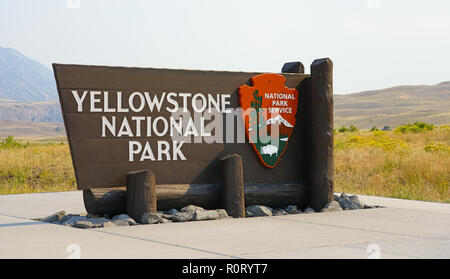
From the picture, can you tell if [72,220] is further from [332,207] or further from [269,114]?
[332,207]

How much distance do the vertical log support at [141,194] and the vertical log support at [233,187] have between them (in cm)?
124

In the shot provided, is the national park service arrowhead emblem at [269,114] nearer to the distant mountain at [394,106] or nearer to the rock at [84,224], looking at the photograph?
the rock at [84,224]

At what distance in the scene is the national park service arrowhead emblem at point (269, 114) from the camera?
1172 centimetres

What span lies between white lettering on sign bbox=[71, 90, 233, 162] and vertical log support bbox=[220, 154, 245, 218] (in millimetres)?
667

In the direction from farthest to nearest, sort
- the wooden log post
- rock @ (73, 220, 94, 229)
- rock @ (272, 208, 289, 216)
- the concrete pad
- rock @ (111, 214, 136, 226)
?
rock @ (272, 208, 289, 216), the wooden log post, rock @ (111, 214, 136, 226), rock @ (73, 220, 94, 229), the concrete pad

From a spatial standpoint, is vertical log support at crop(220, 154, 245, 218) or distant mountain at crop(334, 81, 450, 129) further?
distant mountain at crop(334, 81, 450, 129)

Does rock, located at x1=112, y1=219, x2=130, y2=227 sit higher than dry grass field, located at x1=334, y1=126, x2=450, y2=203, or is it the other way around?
rock, located at x1=112, y1=219, x2=130, y2=227

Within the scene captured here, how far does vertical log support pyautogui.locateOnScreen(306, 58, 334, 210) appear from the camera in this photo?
11859mm

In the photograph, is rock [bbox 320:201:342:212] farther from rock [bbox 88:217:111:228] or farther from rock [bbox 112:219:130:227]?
rock [bbox 88:217:111:228]

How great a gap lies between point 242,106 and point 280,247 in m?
4.37

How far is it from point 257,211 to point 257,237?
9.19 ft

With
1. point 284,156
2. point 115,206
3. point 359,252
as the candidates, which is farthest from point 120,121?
point 359,252

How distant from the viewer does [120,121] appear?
1072 cm

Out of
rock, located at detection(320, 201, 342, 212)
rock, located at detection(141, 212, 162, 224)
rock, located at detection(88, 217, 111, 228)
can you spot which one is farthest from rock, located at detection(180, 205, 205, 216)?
rock, located at detection(320, 201, 342, 212)
